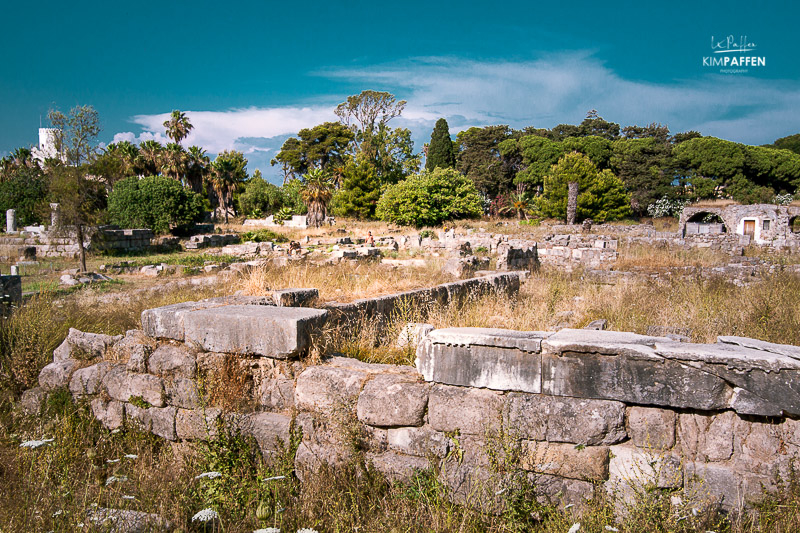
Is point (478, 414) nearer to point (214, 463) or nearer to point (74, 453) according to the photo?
point (214, 463)

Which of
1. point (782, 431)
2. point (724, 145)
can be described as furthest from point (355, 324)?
point (724, 145)

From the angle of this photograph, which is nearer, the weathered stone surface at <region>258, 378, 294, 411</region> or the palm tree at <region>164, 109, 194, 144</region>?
the weathered stone surface at <region>258, 378, 294, 411</region>

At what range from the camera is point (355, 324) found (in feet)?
18.3

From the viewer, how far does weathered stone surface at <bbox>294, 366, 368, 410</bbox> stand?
3734mm

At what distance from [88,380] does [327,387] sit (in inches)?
107

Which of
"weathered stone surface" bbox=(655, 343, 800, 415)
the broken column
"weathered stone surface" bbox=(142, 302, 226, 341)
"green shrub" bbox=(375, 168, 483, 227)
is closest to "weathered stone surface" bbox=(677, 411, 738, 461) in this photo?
"weathered stone surface" bbox=(655, 343, 800, 415)

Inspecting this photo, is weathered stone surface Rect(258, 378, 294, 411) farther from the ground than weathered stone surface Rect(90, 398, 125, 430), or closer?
farther from the ground

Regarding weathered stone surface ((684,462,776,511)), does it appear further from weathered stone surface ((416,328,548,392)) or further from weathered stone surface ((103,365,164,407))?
weathered stone surface ((103,365,164,407))

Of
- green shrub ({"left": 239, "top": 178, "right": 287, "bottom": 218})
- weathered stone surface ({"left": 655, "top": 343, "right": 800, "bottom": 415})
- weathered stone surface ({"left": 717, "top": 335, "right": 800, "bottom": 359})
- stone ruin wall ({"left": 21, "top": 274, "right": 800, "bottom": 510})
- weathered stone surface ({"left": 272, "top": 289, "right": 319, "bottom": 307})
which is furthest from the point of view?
green shrub ({"left": 239, "top": 178, "right": 287, "bottom": 218})

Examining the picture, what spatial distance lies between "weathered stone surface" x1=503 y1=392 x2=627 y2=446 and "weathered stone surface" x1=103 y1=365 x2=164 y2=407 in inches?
127

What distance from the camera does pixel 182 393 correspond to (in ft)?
14.2

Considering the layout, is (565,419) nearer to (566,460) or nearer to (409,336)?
(566,460)

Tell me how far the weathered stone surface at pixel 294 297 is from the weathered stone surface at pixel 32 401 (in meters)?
2.46

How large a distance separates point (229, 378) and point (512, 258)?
12971 millimetres
